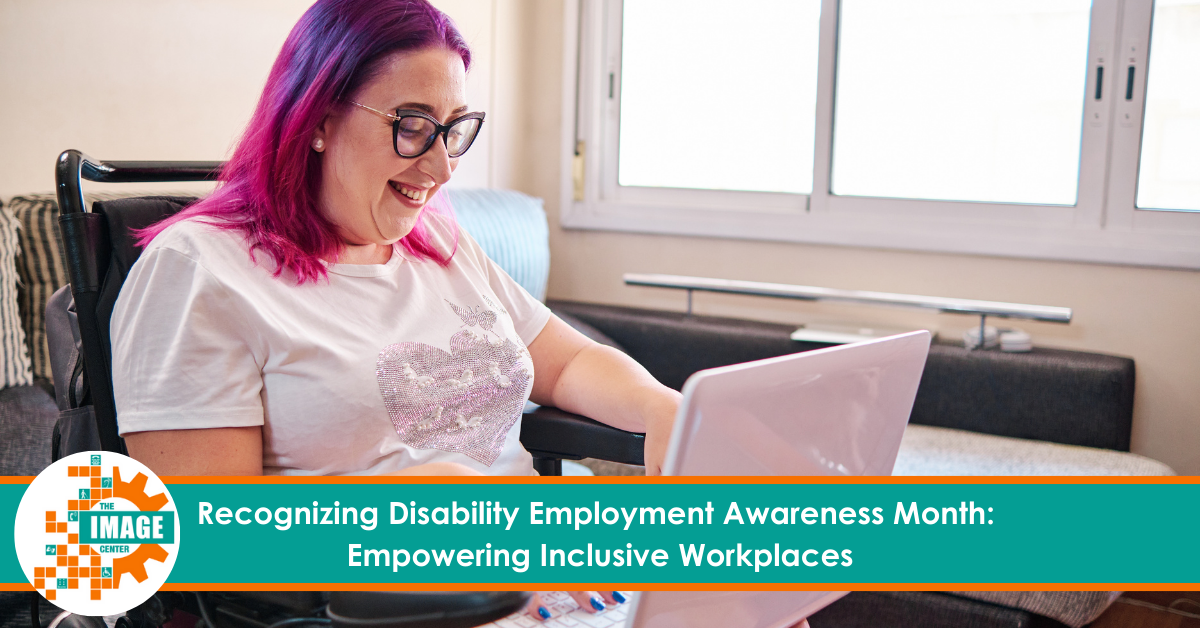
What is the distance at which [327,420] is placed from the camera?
3.22 ft

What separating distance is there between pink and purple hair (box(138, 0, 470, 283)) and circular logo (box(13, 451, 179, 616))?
27 centimetres

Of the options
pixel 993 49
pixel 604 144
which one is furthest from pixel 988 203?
pixel 604 144

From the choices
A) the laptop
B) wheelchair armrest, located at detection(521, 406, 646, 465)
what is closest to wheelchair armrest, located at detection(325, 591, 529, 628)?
the laptop

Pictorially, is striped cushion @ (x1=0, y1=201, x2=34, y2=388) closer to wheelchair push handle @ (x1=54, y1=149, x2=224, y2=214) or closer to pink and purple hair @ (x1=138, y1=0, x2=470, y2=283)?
wheelchair push handle @ (x1=54, y1=149, x2=224, y2=214)

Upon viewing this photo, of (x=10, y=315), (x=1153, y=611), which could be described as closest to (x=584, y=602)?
(x=10, y=315)

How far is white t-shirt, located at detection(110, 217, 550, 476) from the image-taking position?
2.92ft

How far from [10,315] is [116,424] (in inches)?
30.2

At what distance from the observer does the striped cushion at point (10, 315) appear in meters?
1.53

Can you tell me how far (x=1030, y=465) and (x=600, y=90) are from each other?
179cm

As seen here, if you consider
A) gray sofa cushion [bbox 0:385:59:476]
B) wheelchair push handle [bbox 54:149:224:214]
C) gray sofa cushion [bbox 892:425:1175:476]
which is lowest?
gray sofa cushion [bbox 892:425:1175:476]

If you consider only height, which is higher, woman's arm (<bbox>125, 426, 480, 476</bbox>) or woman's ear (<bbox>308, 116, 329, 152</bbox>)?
woman's ear (<bbox>308, 116, 329, 152</bbox>)

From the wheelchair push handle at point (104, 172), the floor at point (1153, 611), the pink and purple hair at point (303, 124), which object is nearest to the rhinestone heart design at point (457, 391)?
the pink and purple hair at point (303, 124)

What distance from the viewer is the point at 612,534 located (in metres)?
0.83

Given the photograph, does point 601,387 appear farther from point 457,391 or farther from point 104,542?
point 104,542
